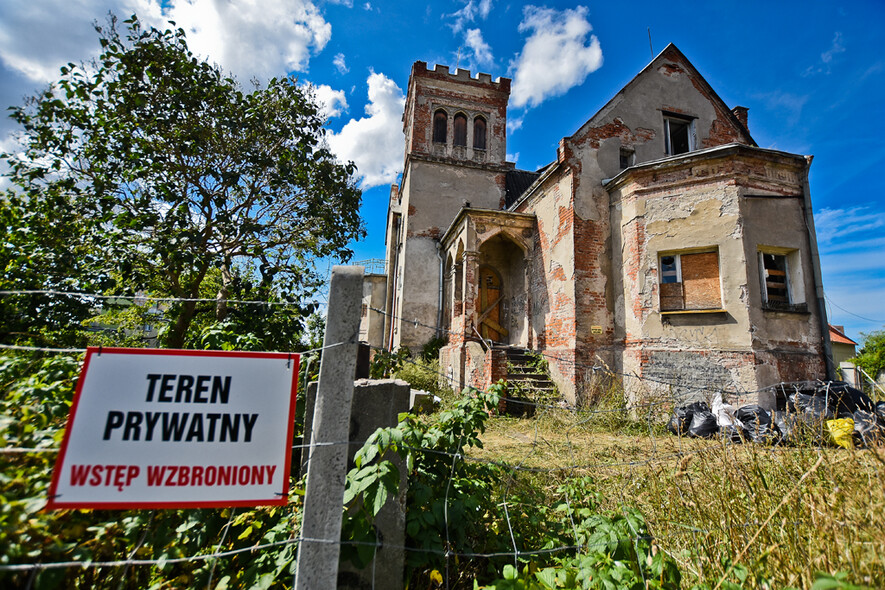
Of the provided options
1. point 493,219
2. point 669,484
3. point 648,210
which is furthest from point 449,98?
point 669,484

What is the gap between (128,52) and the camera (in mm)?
5688

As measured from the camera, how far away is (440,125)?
686 inches

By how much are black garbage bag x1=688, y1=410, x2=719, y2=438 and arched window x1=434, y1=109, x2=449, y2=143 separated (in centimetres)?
1476

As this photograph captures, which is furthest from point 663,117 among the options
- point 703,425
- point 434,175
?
point 703,425

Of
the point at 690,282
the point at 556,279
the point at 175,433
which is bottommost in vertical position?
the point at 175,433

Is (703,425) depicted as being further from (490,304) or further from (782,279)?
(490,304)

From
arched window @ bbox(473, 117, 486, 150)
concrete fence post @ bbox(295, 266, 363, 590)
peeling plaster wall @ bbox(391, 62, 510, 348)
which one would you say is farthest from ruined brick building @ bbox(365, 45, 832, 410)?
arched window @ bbox(473, 117, 486, 150)

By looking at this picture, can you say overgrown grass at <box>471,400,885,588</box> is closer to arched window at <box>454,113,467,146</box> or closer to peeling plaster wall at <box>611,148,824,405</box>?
peeling plaster wall at <box>611,148,824,405</box>

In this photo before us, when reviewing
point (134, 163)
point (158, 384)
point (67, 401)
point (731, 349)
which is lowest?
point (67, 401)

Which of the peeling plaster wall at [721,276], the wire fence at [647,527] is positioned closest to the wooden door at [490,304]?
the peeling plaster wall at [721,276]

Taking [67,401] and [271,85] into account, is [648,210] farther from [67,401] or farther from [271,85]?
[67,401]

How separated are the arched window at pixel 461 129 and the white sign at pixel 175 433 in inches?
692

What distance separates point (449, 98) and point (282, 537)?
18777 millimetres

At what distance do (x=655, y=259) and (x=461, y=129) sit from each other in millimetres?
11906
